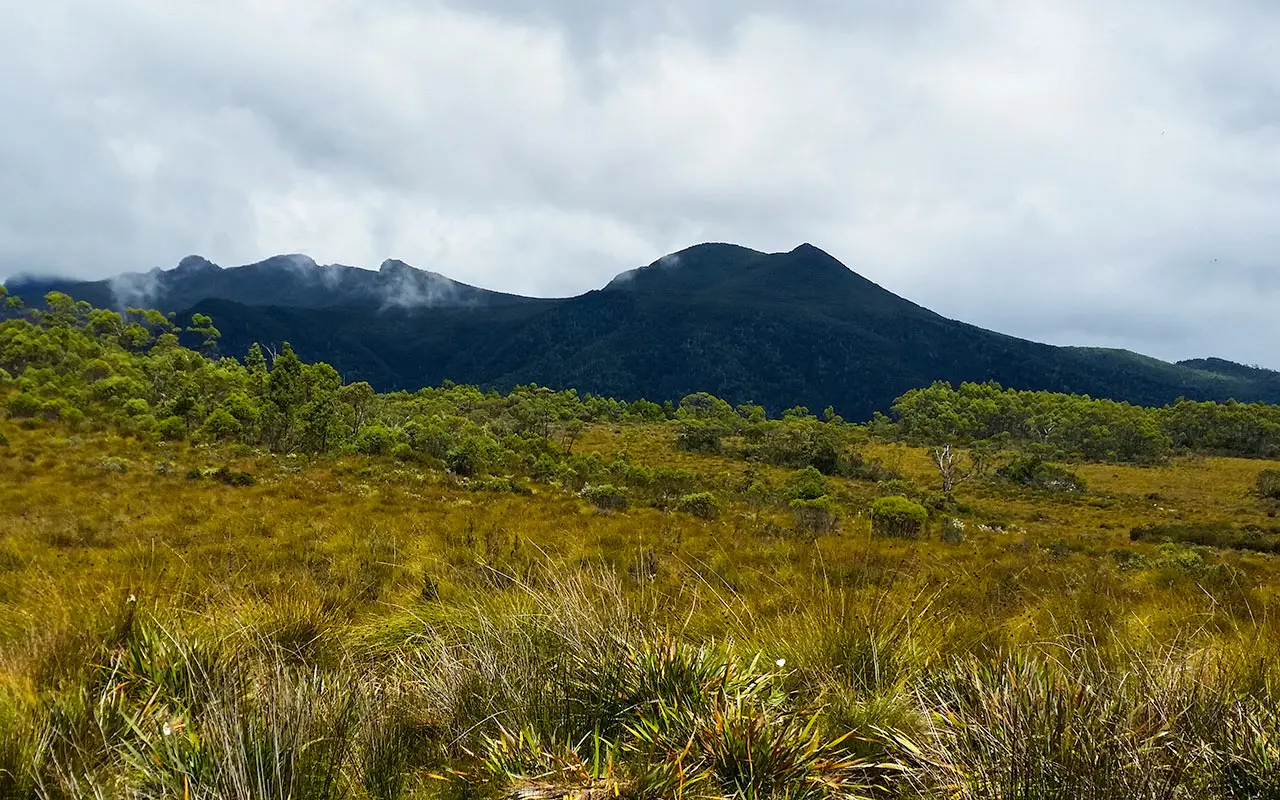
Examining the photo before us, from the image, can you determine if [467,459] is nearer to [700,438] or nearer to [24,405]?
[24,405]

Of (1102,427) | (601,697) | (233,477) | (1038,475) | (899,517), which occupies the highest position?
(601,697)

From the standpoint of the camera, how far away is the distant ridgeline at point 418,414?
95.3ft

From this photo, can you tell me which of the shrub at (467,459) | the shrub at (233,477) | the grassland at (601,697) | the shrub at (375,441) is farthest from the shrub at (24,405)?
the grassland at (601,697)

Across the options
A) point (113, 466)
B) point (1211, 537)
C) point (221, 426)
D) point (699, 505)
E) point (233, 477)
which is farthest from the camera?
point (1211, 537)

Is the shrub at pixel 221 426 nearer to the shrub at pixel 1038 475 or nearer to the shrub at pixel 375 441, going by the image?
the shrub at pixel 375 441

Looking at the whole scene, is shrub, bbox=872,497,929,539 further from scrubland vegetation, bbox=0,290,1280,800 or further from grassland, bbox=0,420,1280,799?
grassland, bbox=0,420,1280,799

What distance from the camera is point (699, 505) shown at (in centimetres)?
2144

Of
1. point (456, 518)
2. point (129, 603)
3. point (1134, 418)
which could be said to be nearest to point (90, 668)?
point (129, 603)

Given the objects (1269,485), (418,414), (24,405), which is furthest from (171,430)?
(1269,485)

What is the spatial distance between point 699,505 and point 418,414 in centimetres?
4430

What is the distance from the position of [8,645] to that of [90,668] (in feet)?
1.99

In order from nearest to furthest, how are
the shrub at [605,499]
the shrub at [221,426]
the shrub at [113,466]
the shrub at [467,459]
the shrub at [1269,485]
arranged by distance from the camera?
the shrub at [113,466], the shrub at [605,499], the shrub at [221,426], the shrub at [467,459], the shrub at [1269,485]

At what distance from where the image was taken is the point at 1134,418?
86.4m

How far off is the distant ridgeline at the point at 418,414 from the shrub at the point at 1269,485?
894 inches
